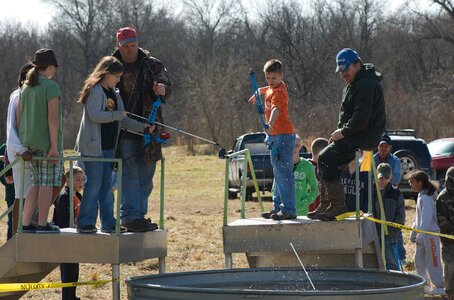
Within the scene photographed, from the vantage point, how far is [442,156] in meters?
28.9

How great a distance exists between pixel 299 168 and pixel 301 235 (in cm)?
233

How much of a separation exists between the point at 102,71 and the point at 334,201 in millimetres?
2564

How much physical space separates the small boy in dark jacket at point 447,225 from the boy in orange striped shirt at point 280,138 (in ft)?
10.0

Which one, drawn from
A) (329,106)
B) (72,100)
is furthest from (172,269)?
(72,100)

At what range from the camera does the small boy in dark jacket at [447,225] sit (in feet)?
42.7

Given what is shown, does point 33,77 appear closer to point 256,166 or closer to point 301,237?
point 301,237

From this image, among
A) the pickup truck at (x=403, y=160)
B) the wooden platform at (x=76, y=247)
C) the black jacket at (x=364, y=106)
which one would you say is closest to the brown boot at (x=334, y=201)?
the black jacket at (x=364, y=106)

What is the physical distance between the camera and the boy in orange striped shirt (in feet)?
34.7

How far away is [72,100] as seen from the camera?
78.7m

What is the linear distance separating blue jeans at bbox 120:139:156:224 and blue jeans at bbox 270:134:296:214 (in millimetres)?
1238

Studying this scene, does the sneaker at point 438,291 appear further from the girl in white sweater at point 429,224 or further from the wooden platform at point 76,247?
the wooden platform at point 76,247

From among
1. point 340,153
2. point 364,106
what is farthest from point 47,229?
point 364,106

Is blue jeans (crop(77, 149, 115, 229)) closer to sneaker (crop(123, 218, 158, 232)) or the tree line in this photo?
sneaker (crop(123, 218, 158, 232))

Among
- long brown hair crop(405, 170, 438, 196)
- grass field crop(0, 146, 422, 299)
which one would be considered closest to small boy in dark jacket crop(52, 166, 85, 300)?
grass field crop(0, 146, 422, 299)
